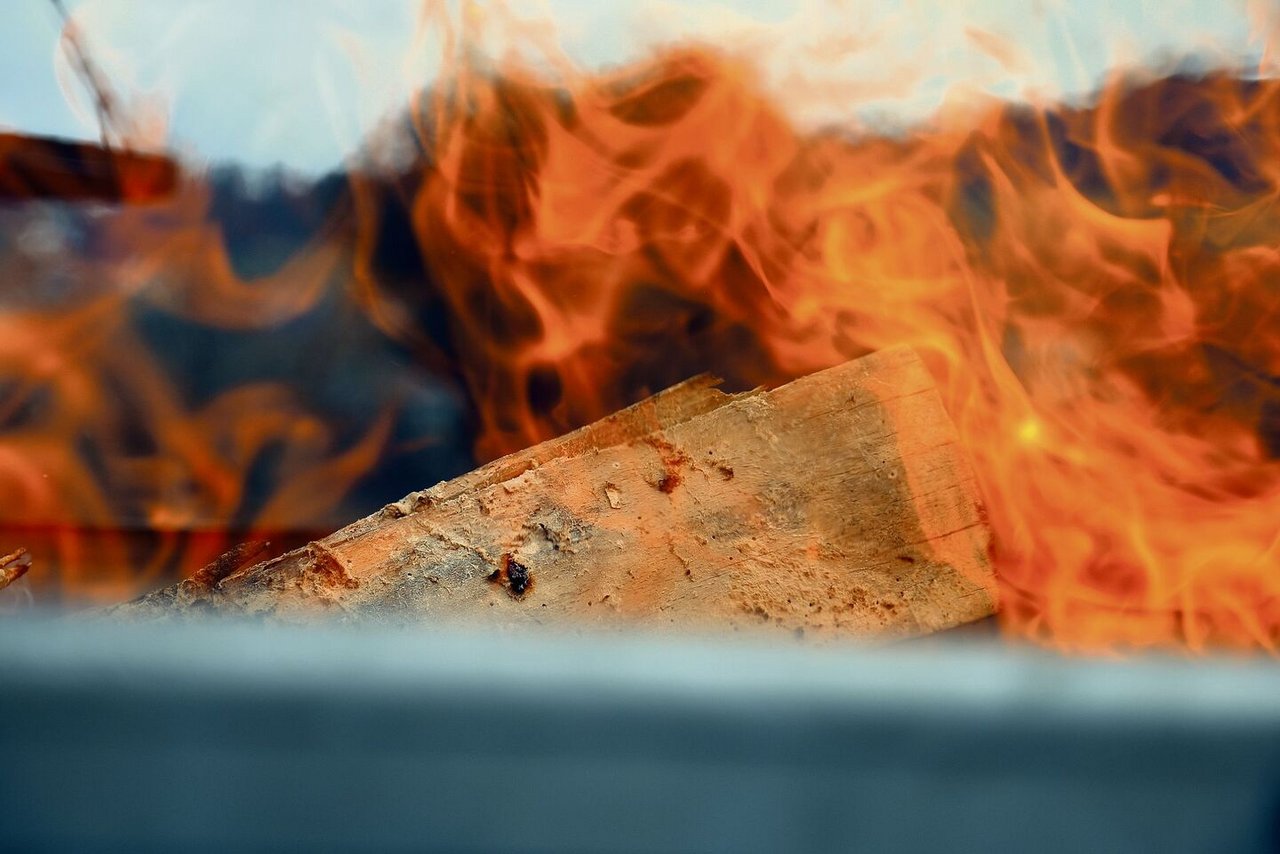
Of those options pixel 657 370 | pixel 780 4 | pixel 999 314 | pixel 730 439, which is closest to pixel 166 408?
pixel 657 370

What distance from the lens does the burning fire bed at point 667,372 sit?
1240mm

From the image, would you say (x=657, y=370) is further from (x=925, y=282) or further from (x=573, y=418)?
(x=925, y=282)

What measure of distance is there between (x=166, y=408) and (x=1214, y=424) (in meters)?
1.96

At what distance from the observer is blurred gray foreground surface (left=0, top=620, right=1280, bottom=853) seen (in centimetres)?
68

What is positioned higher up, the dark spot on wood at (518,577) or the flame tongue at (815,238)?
the flame tongue at (815,238)

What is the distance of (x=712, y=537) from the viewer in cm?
124

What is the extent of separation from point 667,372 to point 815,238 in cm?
37

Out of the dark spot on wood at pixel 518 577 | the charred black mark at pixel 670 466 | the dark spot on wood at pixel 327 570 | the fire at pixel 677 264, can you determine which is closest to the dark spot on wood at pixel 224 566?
the dark spot on wood at pixel 327 570

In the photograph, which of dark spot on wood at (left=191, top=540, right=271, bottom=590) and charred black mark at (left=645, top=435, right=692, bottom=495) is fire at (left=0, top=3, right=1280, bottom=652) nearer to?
dark spot on wood at (left=191, top=540, right=271, bottom=590)

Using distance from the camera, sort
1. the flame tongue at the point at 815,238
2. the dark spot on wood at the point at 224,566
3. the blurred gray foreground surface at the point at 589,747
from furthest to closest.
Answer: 1. the flame tongue at the point at 815,238
2. the dark spot on wood at the point at 224,566
3. the blurred gray foreground surface at the point at 589,747

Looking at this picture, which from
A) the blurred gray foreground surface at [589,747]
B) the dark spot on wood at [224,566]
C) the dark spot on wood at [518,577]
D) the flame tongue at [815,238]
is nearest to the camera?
the blurred gray foreground surface at [589,747]

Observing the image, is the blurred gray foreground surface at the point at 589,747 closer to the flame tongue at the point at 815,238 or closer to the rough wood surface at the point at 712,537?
the rough wood surface at the point at 712,537

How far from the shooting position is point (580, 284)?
1757mm

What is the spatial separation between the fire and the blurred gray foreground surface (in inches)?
41.6
